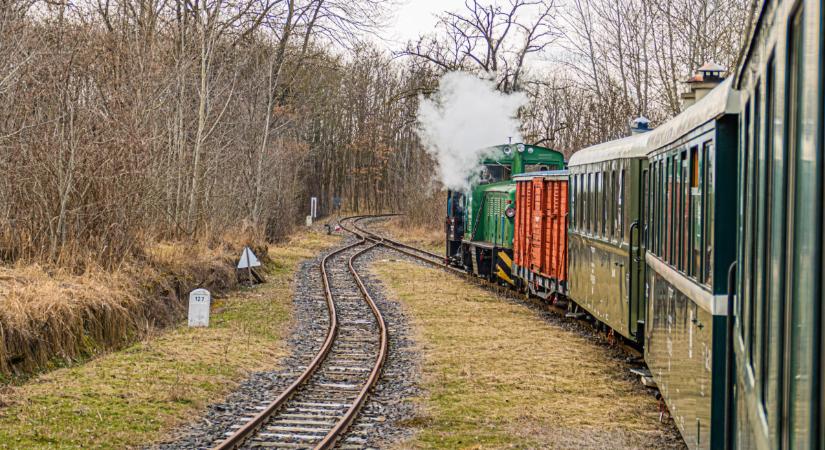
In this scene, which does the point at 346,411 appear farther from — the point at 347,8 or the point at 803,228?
the point at 347,8

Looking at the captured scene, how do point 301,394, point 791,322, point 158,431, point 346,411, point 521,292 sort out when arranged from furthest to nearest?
point 521,292, point 301,394, point 346,411, point 158,431, point 791,322

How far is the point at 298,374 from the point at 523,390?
2918 millimetres

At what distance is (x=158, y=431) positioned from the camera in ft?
30.2

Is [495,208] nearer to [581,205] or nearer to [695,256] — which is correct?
[581,205]

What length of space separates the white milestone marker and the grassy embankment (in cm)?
20

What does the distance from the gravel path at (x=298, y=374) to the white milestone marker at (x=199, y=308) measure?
5.03 ft

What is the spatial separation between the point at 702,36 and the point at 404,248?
1762 cm

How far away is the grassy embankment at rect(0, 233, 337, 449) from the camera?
8922mm

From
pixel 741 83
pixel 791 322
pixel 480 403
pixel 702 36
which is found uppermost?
pixel 702 36

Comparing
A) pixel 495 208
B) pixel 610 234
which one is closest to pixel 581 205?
pixel 610 234

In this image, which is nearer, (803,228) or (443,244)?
(803,228)

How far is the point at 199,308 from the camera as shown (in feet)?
53.4

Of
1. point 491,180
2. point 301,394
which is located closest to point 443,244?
point 491,180

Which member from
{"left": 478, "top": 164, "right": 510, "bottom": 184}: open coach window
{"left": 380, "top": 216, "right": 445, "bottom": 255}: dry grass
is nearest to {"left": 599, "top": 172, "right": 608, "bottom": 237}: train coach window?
{"left": 478, "top": 164, "right": 510, "bottom": 184}: open coach window
